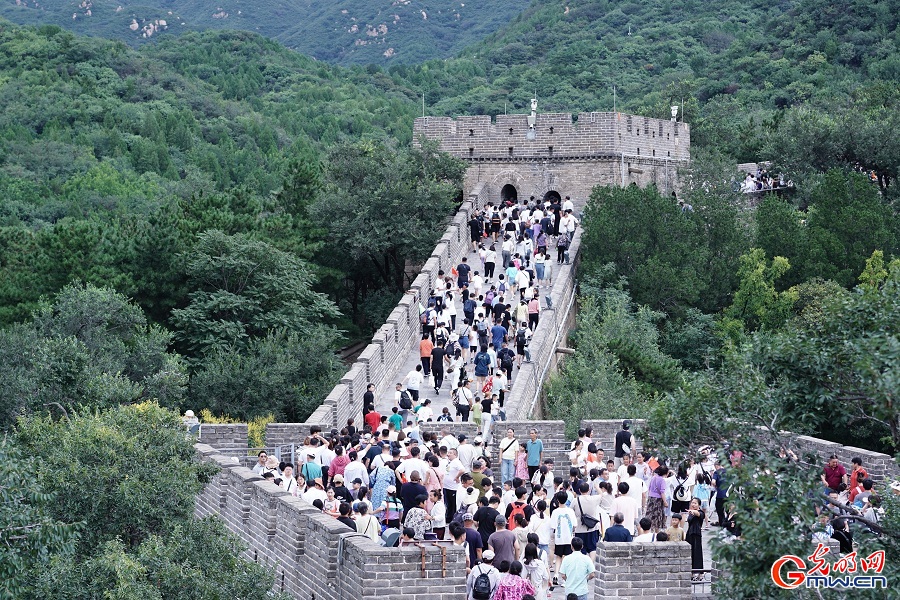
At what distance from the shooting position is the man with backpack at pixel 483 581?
12625 mm

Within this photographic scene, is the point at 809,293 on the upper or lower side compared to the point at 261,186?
lower

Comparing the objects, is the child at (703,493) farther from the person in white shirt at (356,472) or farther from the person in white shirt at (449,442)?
the person in white shirt at (356,472)

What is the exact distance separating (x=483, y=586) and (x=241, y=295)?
73.5ft

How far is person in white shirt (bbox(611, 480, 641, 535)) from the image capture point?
14.4 metres

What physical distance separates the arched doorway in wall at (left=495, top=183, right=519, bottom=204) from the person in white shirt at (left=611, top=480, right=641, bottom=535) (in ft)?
83.2

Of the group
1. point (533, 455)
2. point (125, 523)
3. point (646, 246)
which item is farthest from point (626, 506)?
point (646, 246)

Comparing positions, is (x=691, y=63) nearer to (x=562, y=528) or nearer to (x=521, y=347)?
(x=521, y=347)

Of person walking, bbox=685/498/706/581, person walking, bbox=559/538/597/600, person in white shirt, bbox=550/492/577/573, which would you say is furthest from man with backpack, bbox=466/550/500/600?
person walking, bbox=685/498/706/581

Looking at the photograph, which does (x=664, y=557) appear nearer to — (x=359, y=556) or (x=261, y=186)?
(x=359, y=556)

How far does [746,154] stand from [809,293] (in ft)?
65.7

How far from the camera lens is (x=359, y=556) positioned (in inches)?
524

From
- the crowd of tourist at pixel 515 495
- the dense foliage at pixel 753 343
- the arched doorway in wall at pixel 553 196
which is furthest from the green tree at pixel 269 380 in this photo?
the arched doorway in wall at pixel 553 196

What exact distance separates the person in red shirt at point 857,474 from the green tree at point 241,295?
62.4ft

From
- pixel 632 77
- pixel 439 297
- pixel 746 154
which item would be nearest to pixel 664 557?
pixel 439 297
